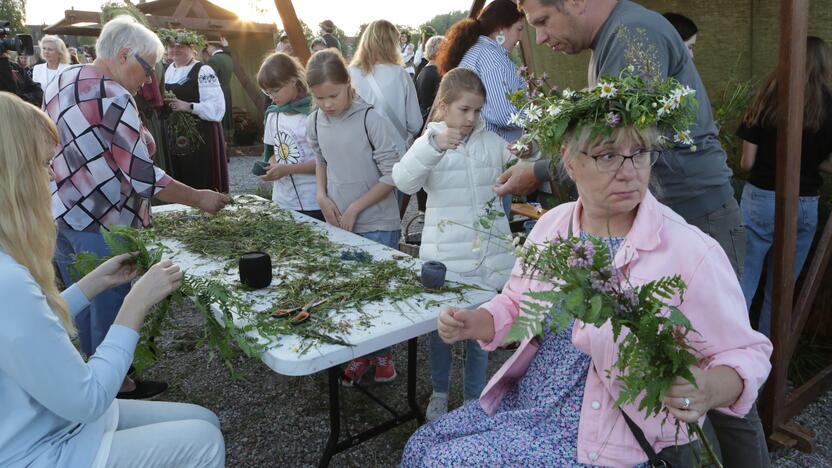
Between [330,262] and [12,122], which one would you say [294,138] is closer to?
[330,262]

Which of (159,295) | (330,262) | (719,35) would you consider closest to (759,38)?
(719,35)

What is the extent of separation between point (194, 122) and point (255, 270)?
13.7 ft

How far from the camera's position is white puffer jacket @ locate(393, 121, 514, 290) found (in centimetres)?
266

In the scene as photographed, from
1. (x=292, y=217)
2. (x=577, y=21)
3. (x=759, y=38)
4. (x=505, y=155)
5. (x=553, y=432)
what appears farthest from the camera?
(x=759, y=38)

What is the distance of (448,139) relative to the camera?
2479 mm

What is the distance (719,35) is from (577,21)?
3242mm

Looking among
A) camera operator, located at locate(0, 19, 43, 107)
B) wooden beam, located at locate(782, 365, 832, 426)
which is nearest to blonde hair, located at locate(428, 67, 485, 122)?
wooden beam, located at locate(782, 365, 832, 426)

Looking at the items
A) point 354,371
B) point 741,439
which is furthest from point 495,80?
point 741,439

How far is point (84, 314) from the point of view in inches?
127

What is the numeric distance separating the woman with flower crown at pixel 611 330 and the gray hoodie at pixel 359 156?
163 centimetres

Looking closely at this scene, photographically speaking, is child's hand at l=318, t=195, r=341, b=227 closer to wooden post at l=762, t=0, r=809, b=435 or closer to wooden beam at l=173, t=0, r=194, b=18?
wooden post at l=762, t=0, r=809, b=435

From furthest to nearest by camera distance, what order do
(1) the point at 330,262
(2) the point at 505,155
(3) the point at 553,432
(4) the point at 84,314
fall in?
(4) the point at 84,314
(2) the point at 505,155
(1) the point at 330,262
(3) the point at 553,432

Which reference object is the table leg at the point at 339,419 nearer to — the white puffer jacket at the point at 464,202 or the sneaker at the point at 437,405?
the sneaker at the point at 437,405

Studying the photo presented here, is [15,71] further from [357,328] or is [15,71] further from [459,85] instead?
[357,328]
